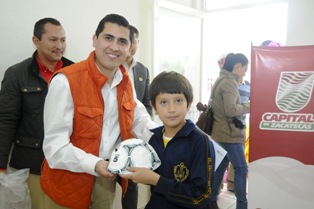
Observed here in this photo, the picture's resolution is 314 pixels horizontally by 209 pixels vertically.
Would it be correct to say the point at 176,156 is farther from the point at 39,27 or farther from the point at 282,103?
the point at 39,27

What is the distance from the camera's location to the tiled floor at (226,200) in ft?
9.86

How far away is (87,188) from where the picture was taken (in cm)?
124

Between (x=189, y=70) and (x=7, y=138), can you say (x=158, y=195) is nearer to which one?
(x=7, y=138)

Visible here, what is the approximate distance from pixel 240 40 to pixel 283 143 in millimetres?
3359

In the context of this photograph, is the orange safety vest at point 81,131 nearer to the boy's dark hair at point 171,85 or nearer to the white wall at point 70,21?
the boy's dark hair at point 171,85

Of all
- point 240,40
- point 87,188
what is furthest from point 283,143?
point 240,40

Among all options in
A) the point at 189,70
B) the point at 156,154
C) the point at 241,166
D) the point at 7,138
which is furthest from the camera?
the point at 189,70

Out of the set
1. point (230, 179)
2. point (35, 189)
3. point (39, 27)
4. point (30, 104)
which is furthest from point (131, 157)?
point (230, 179)

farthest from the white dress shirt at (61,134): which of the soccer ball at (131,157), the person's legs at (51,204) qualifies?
the person's legs at (51,204)

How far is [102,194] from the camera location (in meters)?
1.34

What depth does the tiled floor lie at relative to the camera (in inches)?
118

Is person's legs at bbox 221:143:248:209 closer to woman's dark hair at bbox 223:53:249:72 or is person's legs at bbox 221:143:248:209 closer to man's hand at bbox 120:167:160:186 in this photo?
woman's dark hair at bbox 223:53:249:72

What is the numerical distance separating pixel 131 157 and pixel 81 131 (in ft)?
0.97

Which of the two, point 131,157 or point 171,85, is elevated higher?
point 171,85
